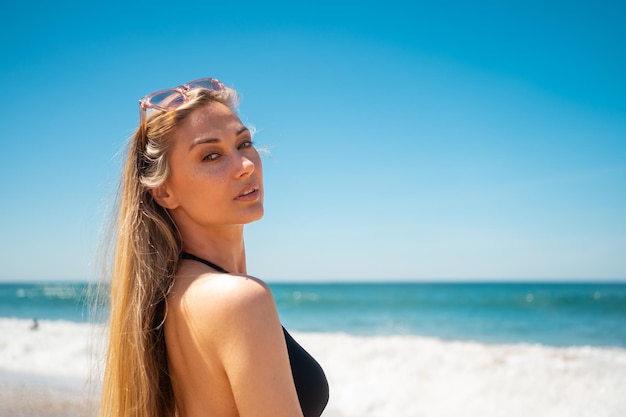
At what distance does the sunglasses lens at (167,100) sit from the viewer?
77.2 inches

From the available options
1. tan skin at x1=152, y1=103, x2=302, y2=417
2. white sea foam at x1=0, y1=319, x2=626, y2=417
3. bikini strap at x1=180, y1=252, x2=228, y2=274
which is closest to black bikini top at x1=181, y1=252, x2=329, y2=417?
bikini strap at x1=180, y1=252, x2=228, y2=274

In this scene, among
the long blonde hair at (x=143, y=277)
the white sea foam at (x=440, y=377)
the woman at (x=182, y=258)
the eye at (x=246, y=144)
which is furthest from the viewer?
the white sea foam at (x=440, y=377)

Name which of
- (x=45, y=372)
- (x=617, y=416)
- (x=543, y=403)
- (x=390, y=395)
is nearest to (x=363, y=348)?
(x=390, y=395)

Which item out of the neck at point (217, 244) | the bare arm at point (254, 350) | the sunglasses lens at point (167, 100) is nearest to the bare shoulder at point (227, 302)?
the bare arm at point (254, 350)

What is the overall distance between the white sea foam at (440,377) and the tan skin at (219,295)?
4.44 m

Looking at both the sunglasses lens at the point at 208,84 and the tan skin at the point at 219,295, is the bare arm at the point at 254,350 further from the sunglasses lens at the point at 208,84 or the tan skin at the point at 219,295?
the sunglasses lens at the point at 208,84

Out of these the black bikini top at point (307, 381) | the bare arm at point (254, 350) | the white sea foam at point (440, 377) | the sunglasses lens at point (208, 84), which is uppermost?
the sunglasses lens at point (208, 84)

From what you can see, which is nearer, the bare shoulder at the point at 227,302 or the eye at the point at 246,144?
the bare shoulder at the point at 227,302

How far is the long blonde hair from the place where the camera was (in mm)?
1765

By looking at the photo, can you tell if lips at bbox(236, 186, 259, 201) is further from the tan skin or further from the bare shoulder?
the bare shoulder

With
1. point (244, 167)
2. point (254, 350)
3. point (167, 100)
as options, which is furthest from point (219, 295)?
point (167, 100)

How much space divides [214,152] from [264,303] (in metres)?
0.70

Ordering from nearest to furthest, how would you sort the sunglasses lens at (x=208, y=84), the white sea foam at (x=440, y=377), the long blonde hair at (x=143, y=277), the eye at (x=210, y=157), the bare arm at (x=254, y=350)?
1. the bare arm at (x=254, y=350)
2. the long blonde hair at (x=143, y=277)
3. the eye at (x=210, y=157)
4. the sunglasses lens at (x=208, y=84)
5. the white sea foam at (x=440, y=377)

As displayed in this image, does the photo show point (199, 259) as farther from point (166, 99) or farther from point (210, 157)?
point (166, 99)
